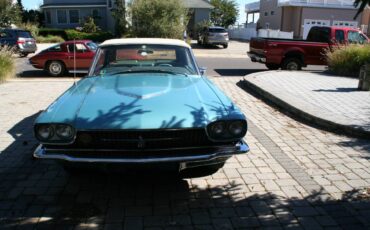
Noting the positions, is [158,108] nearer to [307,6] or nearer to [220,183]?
[220,183]

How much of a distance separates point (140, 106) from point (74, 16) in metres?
41.2

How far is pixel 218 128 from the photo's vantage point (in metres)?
3.72

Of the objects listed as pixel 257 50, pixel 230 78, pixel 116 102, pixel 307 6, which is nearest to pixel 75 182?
pixel 116 102

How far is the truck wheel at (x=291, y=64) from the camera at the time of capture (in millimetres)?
14961

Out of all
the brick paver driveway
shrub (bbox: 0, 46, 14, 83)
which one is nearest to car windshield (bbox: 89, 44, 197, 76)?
the brick paver driveway

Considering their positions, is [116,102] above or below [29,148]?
above

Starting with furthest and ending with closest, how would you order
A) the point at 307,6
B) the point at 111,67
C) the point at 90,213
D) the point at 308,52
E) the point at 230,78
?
the point at 307,6, the point at 308,52, the point at 230,78, the point at 111,67, the point at 90,213

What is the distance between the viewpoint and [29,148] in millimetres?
5746

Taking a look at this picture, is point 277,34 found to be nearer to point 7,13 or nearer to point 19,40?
point 7,13

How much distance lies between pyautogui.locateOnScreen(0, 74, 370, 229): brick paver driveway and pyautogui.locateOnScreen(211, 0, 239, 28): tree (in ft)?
178

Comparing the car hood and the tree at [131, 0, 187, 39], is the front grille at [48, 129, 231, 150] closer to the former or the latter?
the car hood

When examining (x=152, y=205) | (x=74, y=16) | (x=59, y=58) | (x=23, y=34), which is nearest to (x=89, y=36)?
(x=74, y=16)

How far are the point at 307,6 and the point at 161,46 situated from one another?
36275mm

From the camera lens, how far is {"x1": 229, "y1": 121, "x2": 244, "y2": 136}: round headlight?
3.77 meters
